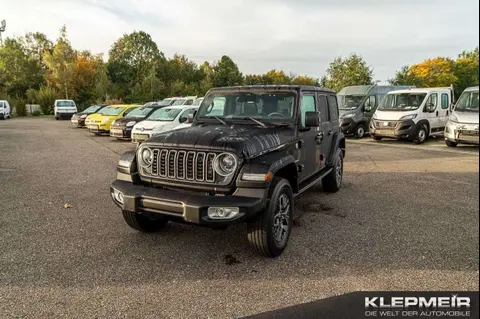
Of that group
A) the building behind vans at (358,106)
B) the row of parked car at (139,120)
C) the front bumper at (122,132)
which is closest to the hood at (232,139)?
the row of parked car at (139,120)

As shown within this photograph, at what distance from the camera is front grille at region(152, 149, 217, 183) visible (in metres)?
3.85

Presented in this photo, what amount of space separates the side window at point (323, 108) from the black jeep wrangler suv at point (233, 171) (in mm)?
846

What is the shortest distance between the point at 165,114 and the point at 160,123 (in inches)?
36.4

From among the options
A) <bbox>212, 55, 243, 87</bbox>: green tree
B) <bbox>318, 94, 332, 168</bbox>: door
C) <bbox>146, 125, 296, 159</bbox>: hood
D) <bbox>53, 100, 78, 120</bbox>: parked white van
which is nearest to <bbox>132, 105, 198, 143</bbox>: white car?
<bbox>318, 94, 332, 168</bbox>: door

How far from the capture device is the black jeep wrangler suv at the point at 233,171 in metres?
3.69

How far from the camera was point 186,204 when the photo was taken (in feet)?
11.8

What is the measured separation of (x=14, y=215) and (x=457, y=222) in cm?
643

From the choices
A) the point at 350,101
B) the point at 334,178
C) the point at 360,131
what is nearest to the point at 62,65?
the point at 350,101

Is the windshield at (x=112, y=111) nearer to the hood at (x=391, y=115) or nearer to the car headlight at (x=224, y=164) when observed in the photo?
the hood at (x=391, y=115)

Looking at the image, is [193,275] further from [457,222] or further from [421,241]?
[457,222]

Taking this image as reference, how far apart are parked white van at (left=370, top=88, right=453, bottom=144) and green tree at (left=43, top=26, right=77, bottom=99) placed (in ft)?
123

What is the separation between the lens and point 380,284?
3.46 meters

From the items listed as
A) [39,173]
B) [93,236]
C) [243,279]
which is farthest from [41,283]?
[39,173]

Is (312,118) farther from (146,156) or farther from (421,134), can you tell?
(421,134)
